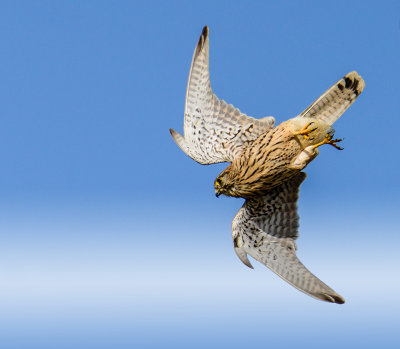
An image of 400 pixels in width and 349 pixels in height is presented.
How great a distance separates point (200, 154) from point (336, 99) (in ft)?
5.54

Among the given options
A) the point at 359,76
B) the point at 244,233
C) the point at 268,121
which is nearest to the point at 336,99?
the point at 359,76

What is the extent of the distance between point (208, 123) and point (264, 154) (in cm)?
102

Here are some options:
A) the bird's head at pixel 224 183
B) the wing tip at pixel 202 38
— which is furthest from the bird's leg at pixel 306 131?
the wing tip at pixel 202 38

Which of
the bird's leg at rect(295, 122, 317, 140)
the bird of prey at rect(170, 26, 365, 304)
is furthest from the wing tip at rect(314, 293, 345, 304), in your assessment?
the bird's leg at rect(295, 122, 317, 140)

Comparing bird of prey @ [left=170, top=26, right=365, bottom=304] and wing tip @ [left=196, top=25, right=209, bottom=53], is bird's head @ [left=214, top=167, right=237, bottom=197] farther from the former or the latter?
wing tip @ [left=196, top=25, right=209, bottom=53]

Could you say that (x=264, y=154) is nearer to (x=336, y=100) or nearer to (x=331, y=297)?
(x=336, y=100)

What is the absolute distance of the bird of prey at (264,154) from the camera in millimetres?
7137

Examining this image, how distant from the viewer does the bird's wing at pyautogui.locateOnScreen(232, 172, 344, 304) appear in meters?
7.72

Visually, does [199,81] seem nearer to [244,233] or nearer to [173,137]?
[173,137]

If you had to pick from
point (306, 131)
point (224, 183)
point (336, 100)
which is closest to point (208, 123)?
point (224, 183)

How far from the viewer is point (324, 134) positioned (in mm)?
7152

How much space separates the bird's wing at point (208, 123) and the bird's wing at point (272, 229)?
25.1 inches

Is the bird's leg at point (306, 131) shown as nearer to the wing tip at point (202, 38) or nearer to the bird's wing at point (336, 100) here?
the bird's wing at point (336, 100)

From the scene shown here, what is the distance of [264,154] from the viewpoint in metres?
7.25
